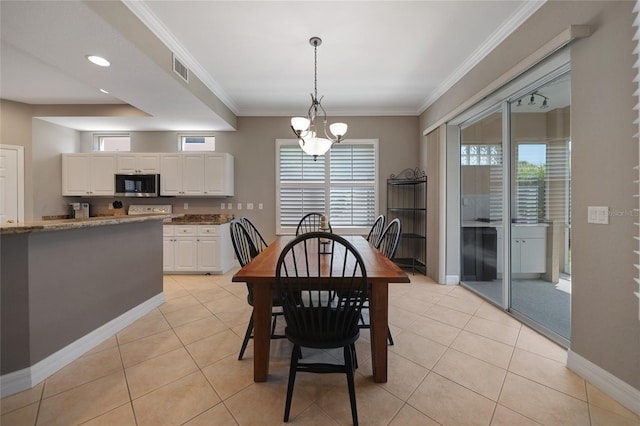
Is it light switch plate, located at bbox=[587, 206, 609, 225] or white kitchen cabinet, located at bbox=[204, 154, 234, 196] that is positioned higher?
white kitchen cabinet, located at bbox=[204, 154, 234, 196]

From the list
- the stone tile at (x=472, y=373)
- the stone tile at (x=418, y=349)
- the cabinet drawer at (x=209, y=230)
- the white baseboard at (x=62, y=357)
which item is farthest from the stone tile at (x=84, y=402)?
the cabinet drawer at (x=209, y=230)

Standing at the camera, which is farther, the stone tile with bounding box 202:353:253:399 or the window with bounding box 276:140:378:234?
the window with bounding box 276:140:378:234

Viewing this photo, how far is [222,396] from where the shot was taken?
1588mm

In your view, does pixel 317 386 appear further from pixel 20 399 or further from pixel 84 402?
pixel 20 399

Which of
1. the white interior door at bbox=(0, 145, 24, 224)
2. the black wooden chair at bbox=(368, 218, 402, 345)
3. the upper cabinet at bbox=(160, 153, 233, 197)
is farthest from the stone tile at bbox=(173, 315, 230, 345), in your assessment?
the white interior door at bbox=(0, 145, 24, 224)

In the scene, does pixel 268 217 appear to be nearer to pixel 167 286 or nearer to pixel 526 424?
pixel 167 286

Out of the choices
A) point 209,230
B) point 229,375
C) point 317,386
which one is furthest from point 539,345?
point 209,230

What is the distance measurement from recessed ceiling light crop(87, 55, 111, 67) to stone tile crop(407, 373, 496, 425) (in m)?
3.71

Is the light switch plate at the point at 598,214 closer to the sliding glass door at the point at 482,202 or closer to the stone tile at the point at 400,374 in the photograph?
the sliding glass door at the point at 482,202

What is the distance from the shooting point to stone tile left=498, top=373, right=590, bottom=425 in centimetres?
143

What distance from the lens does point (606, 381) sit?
162 centimetres

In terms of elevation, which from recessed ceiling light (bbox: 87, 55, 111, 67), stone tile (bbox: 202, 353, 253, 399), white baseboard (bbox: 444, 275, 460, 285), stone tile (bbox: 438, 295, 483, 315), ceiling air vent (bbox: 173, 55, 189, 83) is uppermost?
ceiling air vent (bbox: 173, 55, 189, 83)

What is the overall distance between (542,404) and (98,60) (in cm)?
434

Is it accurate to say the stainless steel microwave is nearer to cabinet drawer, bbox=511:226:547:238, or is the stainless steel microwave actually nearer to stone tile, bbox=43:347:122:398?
stone tile, bbox=43:347:122:398
